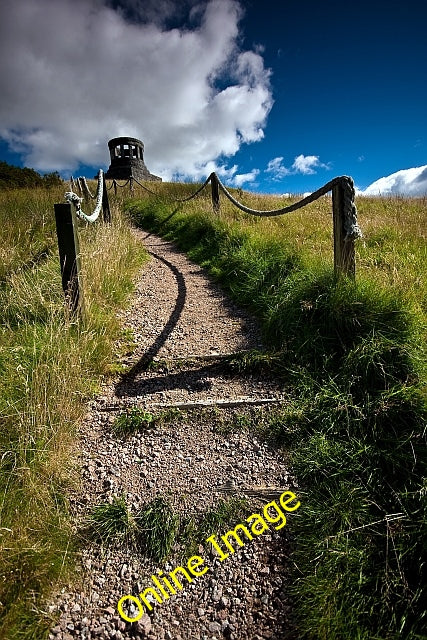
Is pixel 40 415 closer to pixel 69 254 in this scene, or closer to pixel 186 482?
pixel 186 482

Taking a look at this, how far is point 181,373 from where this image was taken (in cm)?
342

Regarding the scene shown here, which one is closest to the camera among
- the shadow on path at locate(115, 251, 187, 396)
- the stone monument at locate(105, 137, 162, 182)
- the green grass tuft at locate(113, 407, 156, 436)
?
the green grass tuft at locate(113, 407, 156, 436)

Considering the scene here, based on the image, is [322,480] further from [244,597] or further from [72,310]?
[72,310]

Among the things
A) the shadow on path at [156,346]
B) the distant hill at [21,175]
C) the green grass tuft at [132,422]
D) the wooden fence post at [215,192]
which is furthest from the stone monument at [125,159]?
the green grass tuft at [132,422]

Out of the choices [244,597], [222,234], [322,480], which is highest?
[222,234]

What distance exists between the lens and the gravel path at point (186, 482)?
1735 millimetres

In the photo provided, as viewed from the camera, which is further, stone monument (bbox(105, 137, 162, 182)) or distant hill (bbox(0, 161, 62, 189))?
stone monument (bbox(105, 137, 162, 182))

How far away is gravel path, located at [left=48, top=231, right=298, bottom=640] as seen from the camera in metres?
1.74

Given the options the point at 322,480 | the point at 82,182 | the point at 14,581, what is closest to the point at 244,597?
the point at 322,480

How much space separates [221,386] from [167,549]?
143 cm

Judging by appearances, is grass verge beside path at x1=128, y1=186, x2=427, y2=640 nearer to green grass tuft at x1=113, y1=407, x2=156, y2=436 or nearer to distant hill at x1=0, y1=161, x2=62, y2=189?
green grass tuft at x1=113, y1=407, x2=156, y2=436

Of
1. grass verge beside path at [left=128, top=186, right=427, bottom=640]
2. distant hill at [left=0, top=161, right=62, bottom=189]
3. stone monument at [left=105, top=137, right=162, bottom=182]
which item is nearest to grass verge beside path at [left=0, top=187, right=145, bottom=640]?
grass verge beside path at [left=128, top=186, right=427, bottom=640]

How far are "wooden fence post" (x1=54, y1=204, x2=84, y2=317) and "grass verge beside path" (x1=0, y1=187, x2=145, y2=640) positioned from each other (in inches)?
5.2

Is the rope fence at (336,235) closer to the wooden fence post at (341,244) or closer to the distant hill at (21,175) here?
the wooden fence post at (341,244)
